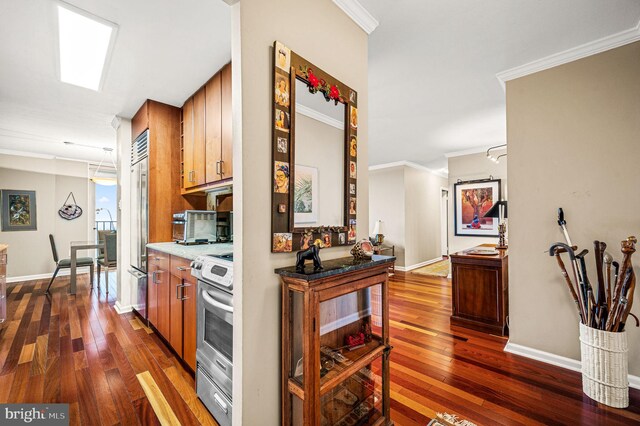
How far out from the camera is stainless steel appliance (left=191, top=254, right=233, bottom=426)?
1.46 m

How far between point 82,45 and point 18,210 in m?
4.97

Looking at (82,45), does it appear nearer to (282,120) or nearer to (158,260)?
(158,260)

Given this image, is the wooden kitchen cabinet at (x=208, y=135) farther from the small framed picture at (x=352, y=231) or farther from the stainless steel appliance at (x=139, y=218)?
the small framed picture at (x=352, y=231)

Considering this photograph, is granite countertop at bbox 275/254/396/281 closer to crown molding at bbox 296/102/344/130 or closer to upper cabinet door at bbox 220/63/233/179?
crown molding at bbox 296/102/344/130

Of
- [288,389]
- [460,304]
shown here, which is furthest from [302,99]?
[460,304]

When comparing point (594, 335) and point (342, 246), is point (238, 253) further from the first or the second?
point (594, 335)

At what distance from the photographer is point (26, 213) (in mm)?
4965

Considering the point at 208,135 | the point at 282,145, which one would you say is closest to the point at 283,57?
the point at 282,145

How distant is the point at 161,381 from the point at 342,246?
5.56 ft

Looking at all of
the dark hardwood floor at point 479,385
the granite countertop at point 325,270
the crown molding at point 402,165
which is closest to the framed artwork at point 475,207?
the crown molding at point 402,165

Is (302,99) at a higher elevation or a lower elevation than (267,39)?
lower

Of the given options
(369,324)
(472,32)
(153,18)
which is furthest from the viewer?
(472,32)

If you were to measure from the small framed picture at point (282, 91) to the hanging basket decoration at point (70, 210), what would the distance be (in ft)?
21.4

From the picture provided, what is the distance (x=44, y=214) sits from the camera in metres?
5.17
